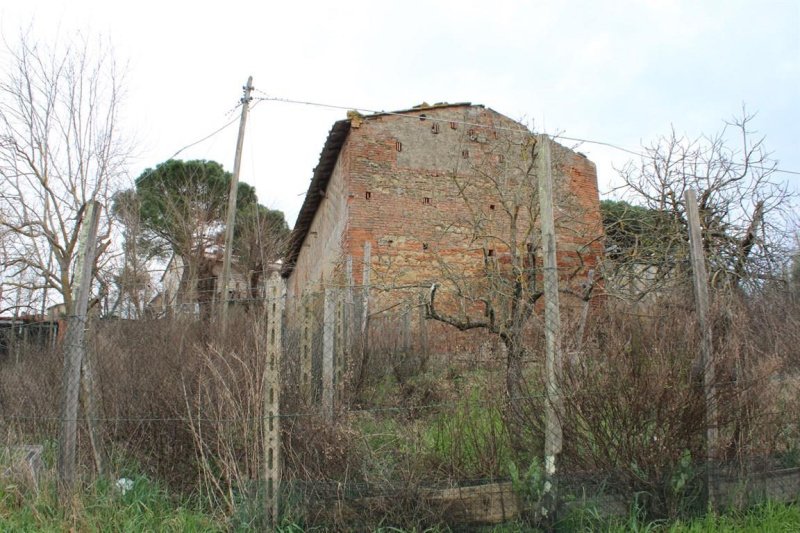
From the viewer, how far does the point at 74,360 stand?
4887mm

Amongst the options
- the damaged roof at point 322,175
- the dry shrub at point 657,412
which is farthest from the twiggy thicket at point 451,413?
the damaged roof at point 322,175

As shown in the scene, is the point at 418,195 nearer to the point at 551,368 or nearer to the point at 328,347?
the point at 328,347

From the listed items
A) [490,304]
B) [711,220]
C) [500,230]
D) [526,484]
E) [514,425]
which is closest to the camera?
[526,484]

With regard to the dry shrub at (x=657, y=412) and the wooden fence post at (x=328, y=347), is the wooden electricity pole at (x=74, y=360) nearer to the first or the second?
the wooden fence post at (x=328, y=347)

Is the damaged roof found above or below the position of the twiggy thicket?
above

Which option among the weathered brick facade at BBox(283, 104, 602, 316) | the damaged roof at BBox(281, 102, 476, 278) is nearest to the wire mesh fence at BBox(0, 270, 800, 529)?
the damaged roof at BBox(281, 102, 476, 278)

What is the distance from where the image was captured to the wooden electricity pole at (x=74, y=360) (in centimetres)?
469

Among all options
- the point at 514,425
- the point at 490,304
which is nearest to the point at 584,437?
A: the point at 514,425

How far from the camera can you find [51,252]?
1398cm

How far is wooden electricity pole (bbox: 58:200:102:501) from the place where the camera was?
469cm

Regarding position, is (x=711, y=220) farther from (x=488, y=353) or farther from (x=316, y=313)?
(x=316, y=313)

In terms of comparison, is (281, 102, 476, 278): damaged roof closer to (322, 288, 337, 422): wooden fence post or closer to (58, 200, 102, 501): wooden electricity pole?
(322, 288, 337, 422): wooden fence post

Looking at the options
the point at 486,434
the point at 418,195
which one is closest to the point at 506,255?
the point at 418,195

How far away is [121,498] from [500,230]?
503 inches
